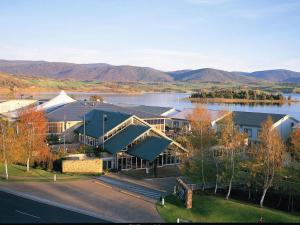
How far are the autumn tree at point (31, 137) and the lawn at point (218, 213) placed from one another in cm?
1389

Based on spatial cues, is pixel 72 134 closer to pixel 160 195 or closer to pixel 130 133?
pixel 130 133

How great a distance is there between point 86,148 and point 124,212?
17.6 metres

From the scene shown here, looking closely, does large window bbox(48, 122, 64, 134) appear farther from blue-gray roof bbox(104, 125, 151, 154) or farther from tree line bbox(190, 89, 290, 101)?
tree line bbox(190, 89, 290, 101)

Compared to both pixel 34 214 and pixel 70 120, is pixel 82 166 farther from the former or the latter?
pixel 70 120

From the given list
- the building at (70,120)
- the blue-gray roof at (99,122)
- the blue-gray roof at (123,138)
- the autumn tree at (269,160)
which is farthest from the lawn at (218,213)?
the building at (70,120)

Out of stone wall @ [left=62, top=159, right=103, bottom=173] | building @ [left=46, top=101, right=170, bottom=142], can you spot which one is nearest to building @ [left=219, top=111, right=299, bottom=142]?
building @ [left=46, top=101, right=170, bottom=142]

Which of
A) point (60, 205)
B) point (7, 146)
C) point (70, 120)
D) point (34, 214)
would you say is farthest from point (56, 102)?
point (34, 214)

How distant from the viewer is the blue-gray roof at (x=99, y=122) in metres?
40.4

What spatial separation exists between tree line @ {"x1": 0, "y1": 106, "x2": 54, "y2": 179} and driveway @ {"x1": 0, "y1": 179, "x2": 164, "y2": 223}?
4.20 m

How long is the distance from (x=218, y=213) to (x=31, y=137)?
59.2ft

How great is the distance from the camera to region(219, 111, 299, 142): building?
4950cm

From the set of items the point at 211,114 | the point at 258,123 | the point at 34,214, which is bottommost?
the point at 34,214

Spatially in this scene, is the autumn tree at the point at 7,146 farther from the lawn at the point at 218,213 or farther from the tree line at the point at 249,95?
the tree line at the point at 249,95

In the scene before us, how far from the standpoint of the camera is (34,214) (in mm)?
21812
